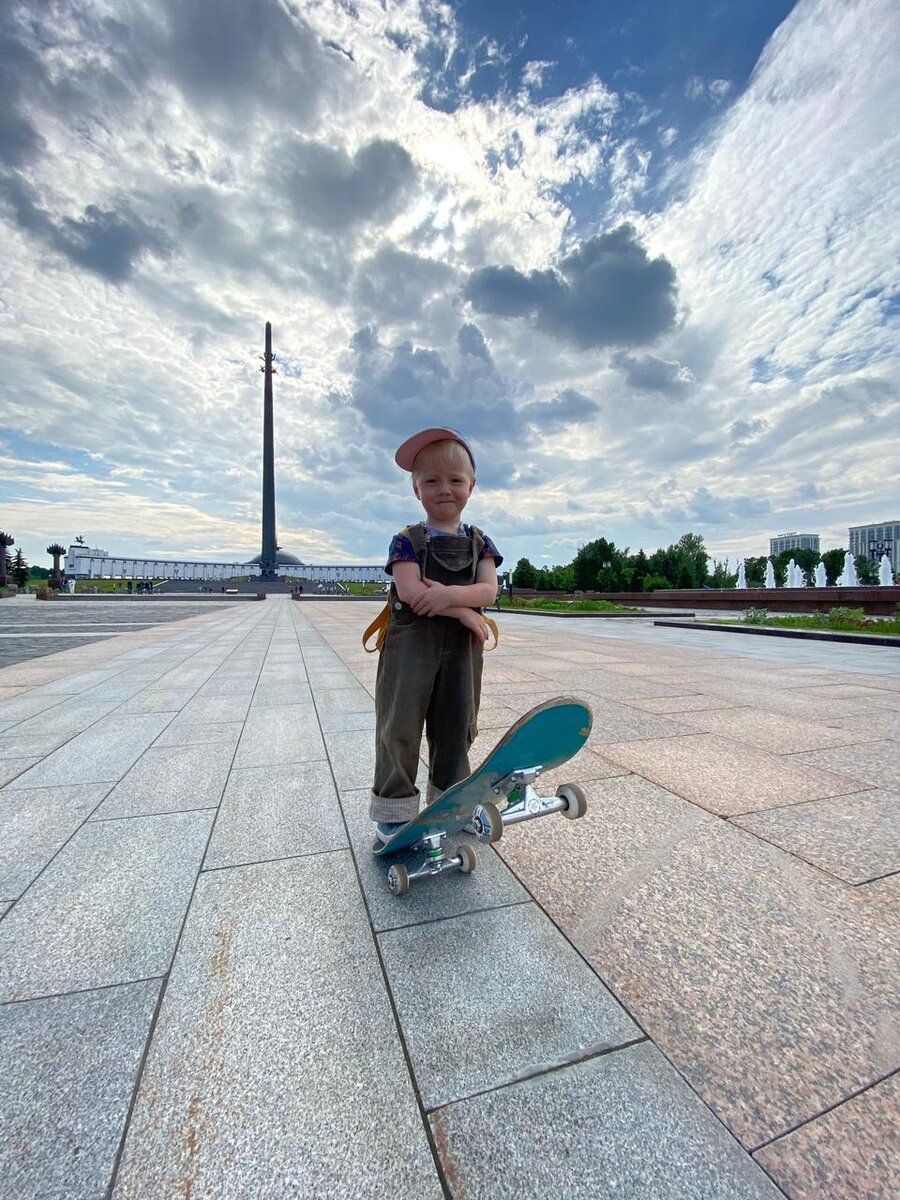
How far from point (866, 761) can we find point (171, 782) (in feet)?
14.8

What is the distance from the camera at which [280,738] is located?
4.13 metres

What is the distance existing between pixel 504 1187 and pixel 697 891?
1.31m

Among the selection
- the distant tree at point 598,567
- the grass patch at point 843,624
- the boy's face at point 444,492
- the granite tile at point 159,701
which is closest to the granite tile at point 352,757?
the boy's face at point 444,492

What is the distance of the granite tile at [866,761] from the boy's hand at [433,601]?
290 cm

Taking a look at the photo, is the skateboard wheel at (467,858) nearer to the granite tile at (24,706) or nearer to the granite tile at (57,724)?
the granite tile at (57,724)

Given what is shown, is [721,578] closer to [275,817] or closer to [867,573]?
[867,573]

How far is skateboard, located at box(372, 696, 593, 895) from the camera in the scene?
1764mm

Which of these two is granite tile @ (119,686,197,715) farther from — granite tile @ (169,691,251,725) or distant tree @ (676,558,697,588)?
distant tree @ (676,558,697,588)

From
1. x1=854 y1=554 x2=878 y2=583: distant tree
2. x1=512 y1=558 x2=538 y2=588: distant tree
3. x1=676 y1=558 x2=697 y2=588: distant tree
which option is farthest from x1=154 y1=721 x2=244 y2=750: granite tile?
x1=854 y1=554 x2=878 y2=583: distant tree

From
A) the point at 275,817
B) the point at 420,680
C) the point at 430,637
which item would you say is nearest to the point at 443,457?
the point at 430,637

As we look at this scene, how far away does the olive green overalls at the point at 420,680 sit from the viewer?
2.16 metres

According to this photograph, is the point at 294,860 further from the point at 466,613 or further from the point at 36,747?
the point at 36,747

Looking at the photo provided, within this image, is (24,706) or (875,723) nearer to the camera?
(875,723)

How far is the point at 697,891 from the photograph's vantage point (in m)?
2.03
